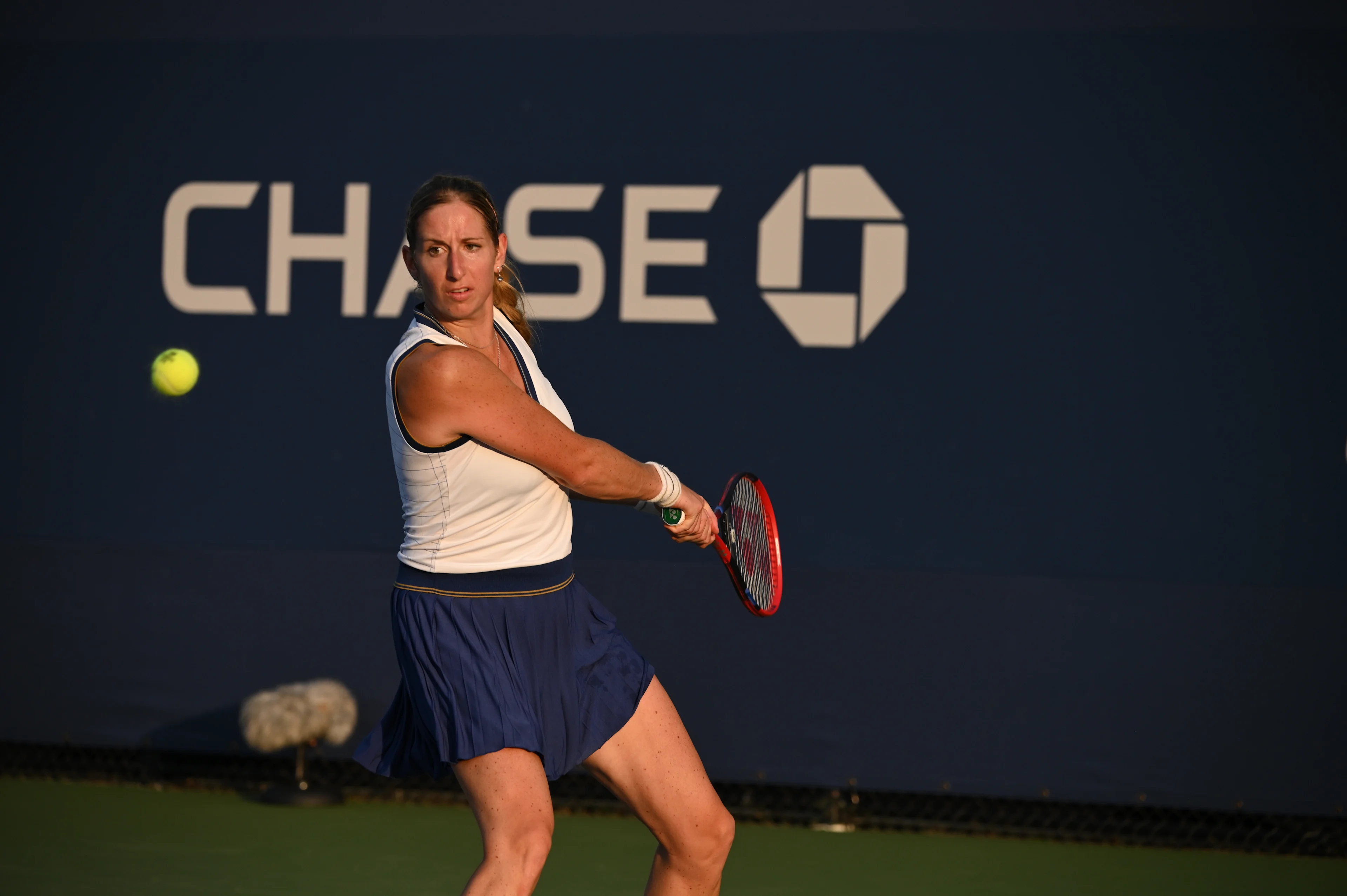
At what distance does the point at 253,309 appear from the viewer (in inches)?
173

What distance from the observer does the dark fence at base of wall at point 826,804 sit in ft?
13.1

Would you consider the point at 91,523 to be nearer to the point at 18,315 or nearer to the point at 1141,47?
the point at 18,315

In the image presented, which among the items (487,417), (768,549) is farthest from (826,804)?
(487,417)

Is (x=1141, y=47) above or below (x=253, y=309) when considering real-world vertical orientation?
above

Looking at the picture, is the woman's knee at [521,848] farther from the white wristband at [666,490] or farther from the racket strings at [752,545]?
the racket strings at [752,545]

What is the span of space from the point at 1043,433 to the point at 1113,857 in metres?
1.15

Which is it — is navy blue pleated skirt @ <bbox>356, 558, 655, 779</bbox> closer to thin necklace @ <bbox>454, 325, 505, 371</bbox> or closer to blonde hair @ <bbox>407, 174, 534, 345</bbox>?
thin necklace @ <bbox>454, 325, 505, 371</bbox>

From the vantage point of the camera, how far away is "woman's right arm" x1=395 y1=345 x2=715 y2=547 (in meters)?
2.06

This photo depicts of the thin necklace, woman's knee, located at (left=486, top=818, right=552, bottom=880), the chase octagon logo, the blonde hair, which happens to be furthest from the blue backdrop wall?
woman's knee, located at (left=486, top=818, right=552, bottom=880)

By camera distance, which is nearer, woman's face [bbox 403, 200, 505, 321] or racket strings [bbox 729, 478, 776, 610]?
woman's face [bbox 403, 200, 505, 321]

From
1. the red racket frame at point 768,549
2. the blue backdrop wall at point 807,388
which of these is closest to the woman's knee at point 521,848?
the red racket frame at point 768,549

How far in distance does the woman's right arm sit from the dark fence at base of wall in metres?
1.98

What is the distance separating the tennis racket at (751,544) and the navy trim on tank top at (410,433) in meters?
0.58

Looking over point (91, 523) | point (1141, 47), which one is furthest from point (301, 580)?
→ point (1141, 47)
